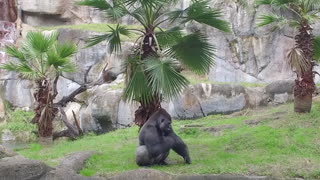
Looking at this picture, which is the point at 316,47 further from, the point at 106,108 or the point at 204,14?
the point at 106,108

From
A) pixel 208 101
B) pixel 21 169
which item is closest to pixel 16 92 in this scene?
pixel 208 101

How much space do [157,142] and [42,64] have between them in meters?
6.39

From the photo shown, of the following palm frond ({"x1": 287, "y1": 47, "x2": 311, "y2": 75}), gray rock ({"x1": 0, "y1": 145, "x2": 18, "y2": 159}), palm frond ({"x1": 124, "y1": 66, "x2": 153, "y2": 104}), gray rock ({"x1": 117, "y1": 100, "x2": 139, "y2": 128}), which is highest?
palm frond ({"x1": 287, "y1": 47, "x2": 311, "y2": 75})

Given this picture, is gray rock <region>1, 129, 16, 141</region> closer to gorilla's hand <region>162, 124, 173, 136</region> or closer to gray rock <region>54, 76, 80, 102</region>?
gray rock <region>54, 76, 80, 102</region>

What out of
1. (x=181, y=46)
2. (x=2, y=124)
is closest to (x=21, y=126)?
(x=2, y=124)

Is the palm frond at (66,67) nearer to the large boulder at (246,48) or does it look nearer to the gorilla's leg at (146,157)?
the gorilla's leg at (146,157)

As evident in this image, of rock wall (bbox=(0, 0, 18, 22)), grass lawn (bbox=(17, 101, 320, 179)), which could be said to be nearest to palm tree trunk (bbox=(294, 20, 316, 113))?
grass lawn (bbox=(17, 101, 320, 179))

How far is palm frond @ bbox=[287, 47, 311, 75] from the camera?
14554 mm

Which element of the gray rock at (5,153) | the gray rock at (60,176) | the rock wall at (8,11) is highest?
the rock wall at (8,11)

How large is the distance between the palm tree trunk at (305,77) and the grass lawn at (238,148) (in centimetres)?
37

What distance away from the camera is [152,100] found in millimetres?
12164

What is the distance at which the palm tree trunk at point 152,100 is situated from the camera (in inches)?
480

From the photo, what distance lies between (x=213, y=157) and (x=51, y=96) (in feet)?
21.8

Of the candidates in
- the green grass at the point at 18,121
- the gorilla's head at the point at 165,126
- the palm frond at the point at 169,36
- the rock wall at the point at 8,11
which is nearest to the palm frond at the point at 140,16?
the palm frond at the point at 169,36
